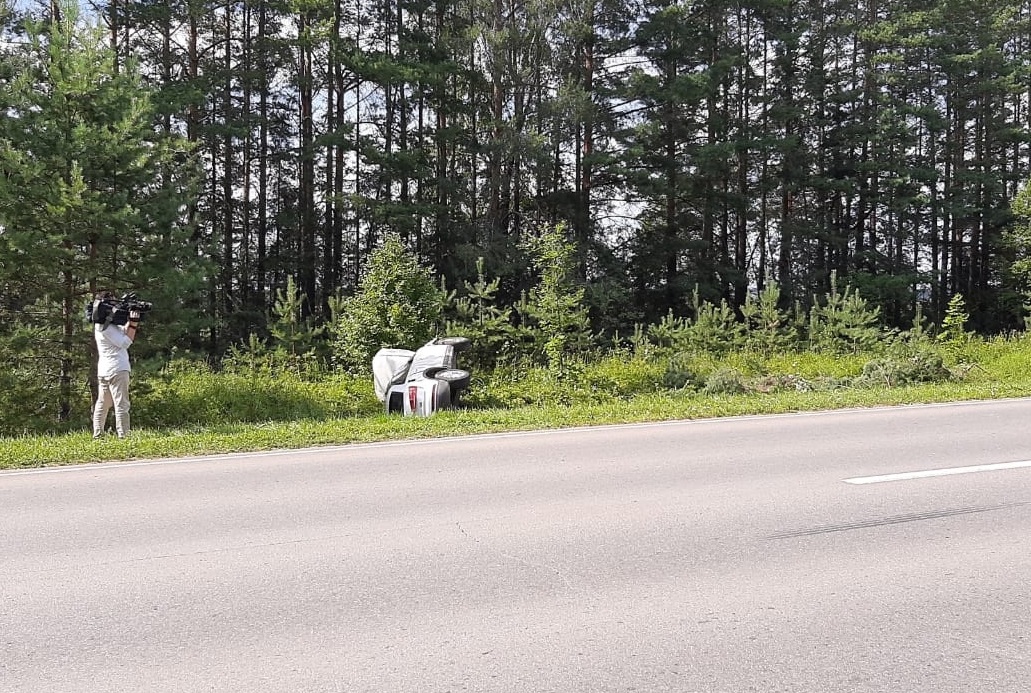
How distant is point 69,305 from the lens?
42.0 ft

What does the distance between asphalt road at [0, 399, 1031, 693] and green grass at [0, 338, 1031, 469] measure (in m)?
1.44

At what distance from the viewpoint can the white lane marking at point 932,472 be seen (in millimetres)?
6641

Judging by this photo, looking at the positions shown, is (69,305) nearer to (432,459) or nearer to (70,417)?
(70,417)

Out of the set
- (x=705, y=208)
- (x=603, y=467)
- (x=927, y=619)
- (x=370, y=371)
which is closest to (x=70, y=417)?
(x=370, y=371)

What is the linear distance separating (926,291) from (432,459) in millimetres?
36219

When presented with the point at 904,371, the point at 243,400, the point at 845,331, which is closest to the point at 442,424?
the point at 243,400

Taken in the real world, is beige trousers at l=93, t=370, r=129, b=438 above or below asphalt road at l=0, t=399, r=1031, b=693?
above

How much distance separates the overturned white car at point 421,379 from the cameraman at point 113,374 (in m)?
4.26

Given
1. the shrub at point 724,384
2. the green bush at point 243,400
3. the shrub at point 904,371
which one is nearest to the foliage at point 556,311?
the shrub at point 724,384

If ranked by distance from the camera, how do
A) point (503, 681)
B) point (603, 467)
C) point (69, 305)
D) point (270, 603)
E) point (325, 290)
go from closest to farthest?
point (503, 681), point (270, 603), point (603, 467), point (69, 305), point (325, 290)

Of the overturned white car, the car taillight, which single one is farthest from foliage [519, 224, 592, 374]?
the car taillight

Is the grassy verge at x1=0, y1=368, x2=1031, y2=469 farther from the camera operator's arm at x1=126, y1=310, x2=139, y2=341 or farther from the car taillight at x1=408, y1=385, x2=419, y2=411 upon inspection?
the camera operator's arm at x1=126, y1=310, x2=139, y2=341

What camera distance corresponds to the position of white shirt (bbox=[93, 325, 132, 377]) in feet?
31.0

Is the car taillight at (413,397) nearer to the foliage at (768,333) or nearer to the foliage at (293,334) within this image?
the foliage at (293,334)
